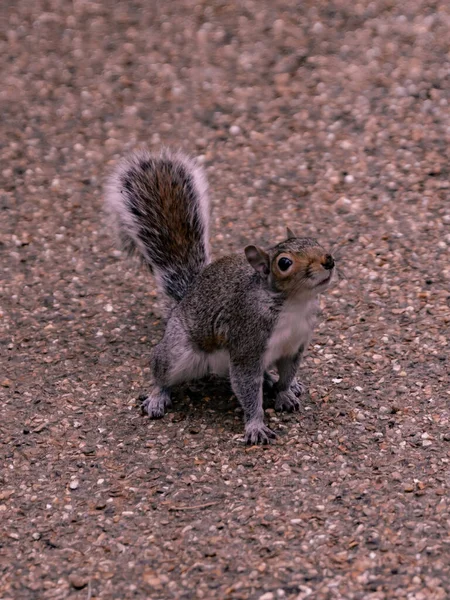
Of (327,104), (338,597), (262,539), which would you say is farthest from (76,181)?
(338,597)

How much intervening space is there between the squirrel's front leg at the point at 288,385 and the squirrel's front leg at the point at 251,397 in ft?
0.60

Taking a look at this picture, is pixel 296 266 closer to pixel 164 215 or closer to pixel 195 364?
pixel 195 364

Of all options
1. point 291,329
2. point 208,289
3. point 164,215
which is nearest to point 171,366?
point 208,289

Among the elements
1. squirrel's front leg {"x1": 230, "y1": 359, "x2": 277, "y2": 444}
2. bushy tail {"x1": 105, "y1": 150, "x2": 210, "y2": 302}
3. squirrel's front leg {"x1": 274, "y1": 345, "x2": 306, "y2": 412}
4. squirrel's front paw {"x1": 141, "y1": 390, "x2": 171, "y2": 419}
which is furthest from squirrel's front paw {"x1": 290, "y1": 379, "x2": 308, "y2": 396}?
bushy tail {"x1": 105, "y1": 150, "x2": 210, "y2": 302}

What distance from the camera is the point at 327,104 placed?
7.44m

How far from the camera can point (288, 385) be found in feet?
15.1

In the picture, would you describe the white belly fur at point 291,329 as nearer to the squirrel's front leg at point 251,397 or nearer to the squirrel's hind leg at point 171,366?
the squirrel's front leg at point 251,397

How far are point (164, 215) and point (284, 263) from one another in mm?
1070

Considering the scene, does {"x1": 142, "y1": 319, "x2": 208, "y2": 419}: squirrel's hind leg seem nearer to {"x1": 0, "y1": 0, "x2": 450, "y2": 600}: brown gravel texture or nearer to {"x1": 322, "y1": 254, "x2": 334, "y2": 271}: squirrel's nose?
{"x1": 0, "y1": 0, "x2": 450, "y2": 600}: brown gravel texture

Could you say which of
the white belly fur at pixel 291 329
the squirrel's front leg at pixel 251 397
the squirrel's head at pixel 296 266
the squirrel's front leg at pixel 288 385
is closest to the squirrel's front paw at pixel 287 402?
the squirrel's front leg at pixel 288 385

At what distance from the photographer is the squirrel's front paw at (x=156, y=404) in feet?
15.4

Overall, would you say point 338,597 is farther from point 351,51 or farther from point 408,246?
point 351,51

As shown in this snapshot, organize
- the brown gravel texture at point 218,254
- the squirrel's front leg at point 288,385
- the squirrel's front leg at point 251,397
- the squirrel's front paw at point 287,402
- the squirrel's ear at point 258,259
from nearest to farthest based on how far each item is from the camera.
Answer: the brown gravel texture at point 218,254
the squirrel's ear at point 258,259
the squirrel's front leg at point 251,397
the squirrel's front leg at point 288,385
the squirrel's front paw at point 287,402

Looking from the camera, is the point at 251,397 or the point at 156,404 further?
the point at 156,404
